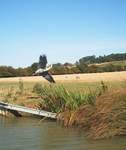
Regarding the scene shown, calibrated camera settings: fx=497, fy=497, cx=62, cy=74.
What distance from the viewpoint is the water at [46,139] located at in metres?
15.0

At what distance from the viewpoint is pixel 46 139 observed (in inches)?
650

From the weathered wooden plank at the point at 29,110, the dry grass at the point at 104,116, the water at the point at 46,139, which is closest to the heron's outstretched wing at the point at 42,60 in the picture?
the weathered wooden plank at the point at 29,110

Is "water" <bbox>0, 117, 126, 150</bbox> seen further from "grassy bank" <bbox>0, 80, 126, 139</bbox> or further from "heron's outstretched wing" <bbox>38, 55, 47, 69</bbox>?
"heron's outstretched wing" <bbox>38, 55, 47, 69</bbox>

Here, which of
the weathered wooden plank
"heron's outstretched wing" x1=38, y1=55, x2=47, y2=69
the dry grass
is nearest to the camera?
the dry grass

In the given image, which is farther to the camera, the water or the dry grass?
the dry grass

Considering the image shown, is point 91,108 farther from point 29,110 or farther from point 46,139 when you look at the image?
point 29,110

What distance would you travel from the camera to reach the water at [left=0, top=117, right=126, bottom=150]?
15039 millimetres

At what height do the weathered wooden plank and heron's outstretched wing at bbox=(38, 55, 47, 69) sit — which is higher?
heron's outstretched wing at bbox=(38, 55, 47, 69)

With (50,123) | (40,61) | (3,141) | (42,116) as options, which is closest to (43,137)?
(3,141)

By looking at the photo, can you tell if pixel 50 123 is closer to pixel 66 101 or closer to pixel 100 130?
pixel 66 101

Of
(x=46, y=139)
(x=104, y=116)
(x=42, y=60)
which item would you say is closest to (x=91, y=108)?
(x=104, y=116)

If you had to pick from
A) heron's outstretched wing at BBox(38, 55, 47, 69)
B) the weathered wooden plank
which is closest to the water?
the weathered wooden plank

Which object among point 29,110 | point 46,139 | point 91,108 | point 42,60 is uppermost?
point 42,60

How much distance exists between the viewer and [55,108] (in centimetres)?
2086
